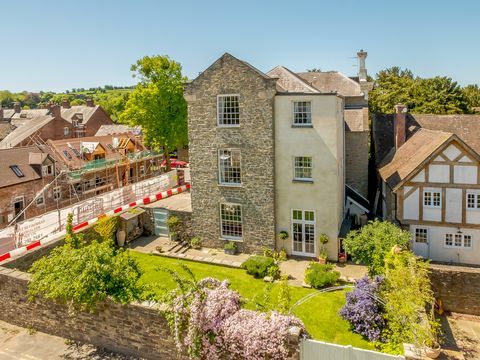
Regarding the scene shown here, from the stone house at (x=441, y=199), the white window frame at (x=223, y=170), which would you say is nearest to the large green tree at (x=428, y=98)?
the stone house at (x=441, y=199)

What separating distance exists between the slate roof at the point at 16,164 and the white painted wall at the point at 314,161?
24.8m

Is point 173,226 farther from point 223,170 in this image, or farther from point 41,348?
point 41,348

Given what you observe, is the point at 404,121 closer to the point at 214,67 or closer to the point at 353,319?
the point at 214,67

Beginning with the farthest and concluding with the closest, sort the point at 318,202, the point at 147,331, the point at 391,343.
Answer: the point at 318,202, the point at 391,343, the point at 147,331

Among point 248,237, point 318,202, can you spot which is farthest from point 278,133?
point 248,237

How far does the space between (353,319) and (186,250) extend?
12.5 m

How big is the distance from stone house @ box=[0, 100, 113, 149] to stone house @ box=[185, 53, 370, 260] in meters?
32.3

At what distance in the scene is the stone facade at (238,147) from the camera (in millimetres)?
22281

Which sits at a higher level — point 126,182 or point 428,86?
point 428,86

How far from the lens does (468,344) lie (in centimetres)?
1493

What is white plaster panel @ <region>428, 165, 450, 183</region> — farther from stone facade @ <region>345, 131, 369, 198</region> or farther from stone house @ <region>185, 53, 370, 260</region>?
stone facade @ <region>345, 131, 369, 198</region>

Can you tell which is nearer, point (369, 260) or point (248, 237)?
point (369, 260)

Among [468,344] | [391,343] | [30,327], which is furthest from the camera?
[468,344]

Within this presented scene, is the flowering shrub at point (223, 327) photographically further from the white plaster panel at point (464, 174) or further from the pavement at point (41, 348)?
the white plaster panel at point (464, 174)
